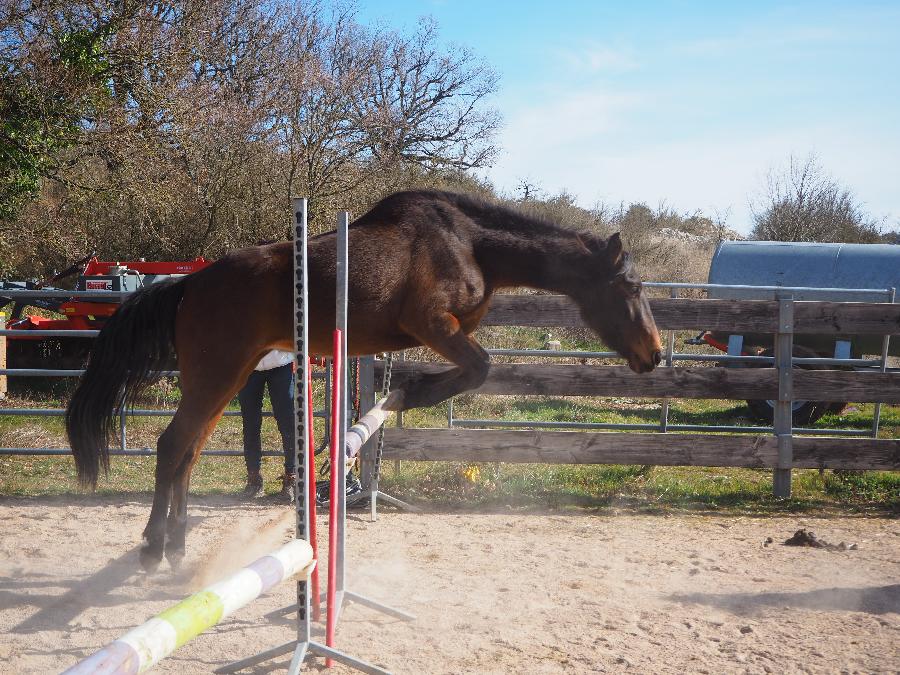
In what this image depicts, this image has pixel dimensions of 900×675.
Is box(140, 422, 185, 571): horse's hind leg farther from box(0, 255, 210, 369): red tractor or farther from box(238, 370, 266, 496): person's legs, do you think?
box(0, 255, 210, 369): red tractor

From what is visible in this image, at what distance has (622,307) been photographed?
5.08m

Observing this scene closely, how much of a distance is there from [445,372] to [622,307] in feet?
4.33

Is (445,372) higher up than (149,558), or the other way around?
(445,372)

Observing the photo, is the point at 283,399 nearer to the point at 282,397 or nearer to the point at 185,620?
the point at 282,397

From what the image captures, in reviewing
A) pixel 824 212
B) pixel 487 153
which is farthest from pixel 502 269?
pixel 824 212

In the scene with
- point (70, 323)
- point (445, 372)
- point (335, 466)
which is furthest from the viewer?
point (70, 323)

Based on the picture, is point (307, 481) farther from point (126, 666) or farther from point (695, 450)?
point (695, 450)

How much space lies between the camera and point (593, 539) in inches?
226

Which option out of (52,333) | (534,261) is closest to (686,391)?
(534,261)

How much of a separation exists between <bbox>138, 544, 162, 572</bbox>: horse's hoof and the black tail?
61 centimetres

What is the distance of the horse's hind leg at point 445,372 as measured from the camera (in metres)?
4.52

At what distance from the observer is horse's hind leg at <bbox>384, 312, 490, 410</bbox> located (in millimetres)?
4520

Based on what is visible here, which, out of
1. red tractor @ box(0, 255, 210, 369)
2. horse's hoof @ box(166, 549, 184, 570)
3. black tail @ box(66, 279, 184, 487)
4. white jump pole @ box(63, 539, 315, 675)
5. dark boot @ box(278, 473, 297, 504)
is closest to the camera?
white jump pole @ box(63, 539, 315, 675)

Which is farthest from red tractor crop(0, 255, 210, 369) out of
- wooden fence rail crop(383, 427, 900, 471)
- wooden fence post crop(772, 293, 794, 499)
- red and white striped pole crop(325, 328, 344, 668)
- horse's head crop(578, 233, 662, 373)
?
red and white striped pole crop(325, 328, 344, 668)
